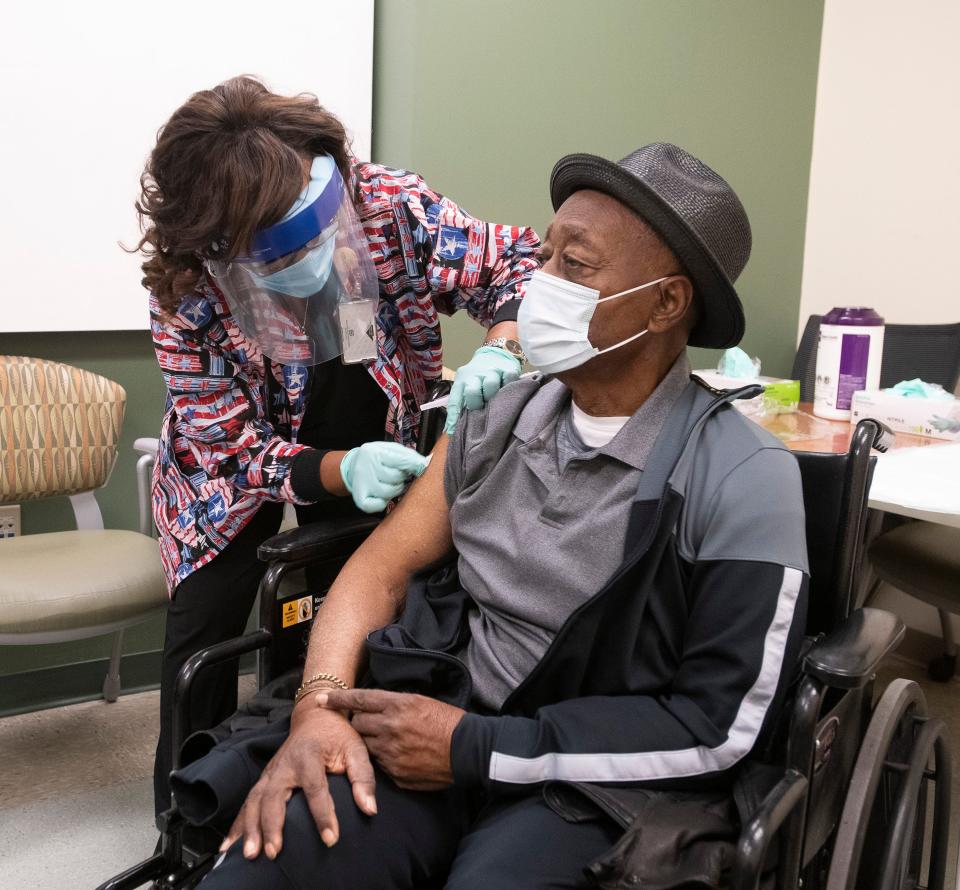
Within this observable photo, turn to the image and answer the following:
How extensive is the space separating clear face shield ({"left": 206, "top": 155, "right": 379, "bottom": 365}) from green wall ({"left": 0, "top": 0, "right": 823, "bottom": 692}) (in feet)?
3.52

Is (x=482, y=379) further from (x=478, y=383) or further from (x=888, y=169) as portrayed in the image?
(x=888, y=169)

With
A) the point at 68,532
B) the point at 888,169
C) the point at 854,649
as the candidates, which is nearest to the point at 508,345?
the point at 854,649

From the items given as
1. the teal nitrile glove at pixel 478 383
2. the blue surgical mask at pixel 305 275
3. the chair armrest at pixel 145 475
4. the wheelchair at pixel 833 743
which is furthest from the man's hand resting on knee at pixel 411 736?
the chair armrest at pixel 145 475

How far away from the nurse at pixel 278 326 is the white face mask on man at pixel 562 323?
0.65 ft

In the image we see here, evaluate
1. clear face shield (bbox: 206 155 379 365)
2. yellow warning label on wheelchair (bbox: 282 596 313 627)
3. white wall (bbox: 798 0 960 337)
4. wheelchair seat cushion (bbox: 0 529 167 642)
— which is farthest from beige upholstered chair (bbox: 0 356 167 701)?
white wall (bbox: 798 0 960 337)

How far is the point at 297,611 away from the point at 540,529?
1.68 ft

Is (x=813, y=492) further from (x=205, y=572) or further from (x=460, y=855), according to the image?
(x=205, y=572)

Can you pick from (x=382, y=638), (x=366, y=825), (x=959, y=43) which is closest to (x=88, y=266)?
(x=382, y=638)

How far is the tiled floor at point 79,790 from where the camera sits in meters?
2.07

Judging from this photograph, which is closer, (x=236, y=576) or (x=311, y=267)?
(x=311, y=267)

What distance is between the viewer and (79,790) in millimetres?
2342

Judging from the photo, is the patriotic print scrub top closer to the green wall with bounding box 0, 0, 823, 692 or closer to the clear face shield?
the clear face shield

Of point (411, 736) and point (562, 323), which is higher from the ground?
point (562, 323)

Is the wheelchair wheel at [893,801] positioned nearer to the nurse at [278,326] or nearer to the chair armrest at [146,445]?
the nurse at [278,326]
